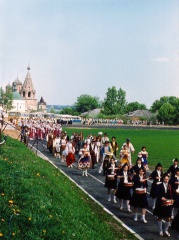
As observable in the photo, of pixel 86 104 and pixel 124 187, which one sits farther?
pixel 86 104

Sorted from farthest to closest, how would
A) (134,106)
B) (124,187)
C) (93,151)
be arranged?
(134,106) < (93,151) < (124,187)

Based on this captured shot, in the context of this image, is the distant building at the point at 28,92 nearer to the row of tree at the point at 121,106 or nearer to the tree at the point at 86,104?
the row of tree at the point at 121,106

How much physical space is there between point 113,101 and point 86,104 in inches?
1484

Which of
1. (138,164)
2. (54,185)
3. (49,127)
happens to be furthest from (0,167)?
(49,127)

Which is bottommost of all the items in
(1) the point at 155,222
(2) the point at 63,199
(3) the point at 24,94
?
(1) the point at 155,222

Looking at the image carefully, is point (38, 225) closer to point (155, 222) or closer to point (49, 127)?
point (155, 222)

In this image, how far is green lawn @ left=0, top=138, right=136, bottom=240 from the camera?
8.73 meters

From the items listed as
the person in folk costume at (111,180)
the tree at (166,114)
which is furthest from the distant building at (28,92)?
the person in folk costume at (111,180)

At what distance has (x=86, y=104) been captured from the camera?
17012 cm

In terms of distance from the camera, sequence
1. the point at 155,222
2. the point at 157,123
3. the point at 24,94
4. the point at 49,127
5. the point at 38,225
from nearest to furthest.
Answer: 1. the point at 38,225
2. the point at 155,222
3. the point at 49,127
4. the point at 157,123
5. the point at 24,94

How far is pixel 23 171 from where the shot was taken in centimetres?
1384

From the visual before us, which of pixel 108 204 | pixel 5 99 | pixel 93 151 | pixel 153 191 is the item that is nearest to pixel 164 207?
pixel 153 191

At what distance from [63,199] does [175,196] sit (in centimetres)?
348

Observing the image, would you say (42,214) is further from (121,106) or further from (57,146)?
(121,106)
